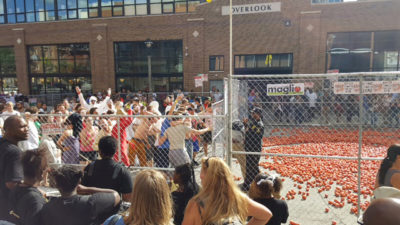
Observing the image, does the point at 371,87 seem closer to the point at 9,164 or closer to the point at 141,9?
the point at 9,164

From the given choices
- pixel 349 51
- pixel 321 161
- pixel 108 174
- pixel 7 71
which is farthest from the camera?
pixel 7 71

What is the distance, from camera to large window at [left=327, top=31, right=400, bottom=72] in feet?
64.2

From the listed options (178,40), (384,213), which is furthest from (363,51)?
(384,213)

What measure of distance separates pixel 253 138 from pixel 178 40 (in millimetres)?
18301

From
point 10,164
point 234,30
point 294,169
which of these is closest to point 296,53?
point 234,30

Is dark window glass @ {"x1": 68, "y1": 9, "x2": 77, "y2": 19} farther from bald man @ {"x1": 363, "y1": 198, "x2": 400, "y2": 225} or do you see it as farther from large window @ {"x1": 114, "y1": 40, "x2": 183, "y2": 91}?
bald man @ {"x1": 363, "y1": 198, "x2": 400, "y2": 225}

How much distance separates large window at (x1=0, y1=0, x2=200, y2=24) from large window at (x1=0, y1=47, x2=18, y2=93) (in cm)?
285

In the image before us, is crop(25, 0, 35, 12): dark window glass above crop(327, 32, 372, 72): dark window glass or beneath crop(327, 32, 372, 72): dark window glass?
above

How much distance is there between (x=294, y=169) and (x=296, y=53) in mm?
14890

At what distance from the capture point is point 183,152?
561 cm

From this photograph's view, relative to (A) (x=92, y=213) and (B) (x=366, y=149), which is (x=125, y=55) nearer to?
(B) (x=366, y=149)

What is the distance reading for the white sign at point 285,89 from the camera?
4.64 meters

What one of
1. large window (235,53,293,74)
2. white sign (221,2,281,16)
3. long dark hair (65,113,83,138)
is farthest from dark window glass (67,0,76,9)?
long dark hair (65,113,83,138)

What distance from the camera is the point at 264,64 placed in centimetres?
2147
